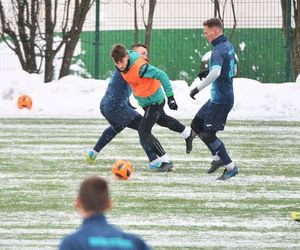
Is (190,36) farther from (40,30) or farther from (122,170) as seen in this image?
(122,170)

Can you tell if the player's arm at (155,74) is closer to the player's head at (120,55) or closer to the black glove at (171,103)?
the black glove at (171,103)

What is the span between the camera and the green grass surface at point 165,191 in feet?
33.3

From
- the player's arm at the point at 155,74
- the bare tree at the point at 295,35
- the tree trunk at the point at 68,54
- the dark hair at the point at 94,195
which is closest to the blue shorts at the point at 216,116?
the player's arm at the point at 155,74

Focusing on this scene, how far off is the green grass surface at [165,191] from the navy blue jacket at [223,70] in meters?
0.92

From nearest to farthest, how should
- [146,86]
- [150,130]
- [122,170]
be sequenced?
[122,170] → [146,86] → [150,130]

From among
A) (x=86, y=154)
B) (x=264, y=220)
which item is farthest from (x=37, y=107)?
(x=264, y=220)

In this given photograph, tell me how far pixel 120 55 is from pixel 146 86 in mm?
530

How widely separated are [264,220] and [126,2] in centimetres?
1725

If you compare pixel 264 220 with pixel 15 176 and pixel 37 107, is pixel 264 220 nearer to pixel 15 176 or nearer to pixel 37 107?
pixel 15 176

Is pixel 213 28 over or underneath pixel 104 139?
over

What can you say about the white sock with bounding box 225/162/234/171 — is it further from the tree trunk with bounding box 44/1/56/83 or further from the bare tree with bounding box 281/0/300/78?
the tree trunk with bounding box 44/1/56/83

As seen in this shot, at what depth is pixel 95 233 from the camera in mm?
5727

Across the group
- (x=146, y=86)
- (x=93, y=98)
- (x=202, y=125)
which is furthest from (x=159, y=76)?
(x=93, y=98)

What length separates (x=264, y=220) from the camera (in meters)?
10.9
